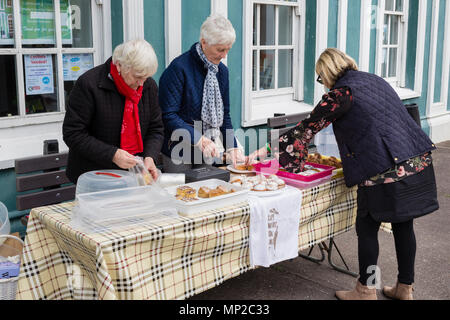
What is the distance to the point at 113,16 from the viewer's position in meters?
4.50

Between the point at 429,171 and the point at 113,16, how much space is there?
269 centimetres

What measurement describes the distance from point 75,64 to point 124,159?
1.74 metres

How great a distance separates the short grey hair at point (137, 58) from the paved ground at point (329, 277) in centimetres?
153

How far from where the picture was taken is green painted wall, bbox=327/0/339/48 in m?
6.56

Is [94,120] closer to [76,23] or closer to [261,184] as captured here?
[261,184]

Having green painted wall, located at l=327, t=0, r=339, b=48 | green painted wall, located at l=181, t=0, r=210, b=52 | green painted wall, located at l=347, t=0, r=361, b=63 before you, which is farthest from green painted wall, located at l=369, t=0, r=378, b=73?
green painted wall, located at l=181, t=0, r=210, b=52

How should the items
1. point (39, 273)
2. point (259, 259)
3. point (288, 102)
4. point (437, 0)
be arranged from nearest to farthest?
point (39, 273) < point (259, 259) < point (288, 102) < point (437, 0)

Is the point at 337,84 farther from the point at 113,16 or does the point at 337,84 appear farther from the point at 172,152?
the point at 113,16

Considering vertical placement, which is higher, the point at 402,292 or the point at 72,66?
the point at 72,66

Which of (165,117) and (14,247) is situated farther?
(165,117)

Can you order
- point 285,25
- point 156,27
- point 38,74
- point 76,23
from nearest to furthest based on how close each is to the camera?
point 38,74, point 76,23, point 156,27, point 285,25

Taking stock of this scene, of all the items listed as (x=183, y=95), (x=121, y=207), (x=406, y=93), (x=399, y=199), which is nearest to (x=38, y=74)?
(x=183, y=95)

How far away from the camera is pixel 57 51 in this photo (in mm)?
4262
